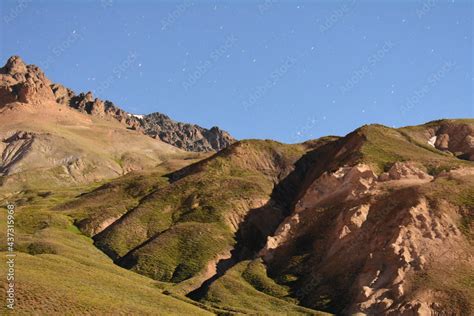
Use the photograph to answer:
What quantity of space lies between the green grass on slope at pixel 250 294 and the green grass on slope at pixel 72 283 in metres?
7.31

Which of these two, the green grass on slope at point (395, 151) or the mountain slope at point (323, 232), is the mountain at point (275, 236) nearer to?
the mountain slope at point (323, 232)

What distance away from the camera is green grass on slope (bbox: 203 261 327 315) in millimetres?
69688

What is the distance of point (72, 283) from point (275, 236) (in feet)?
136

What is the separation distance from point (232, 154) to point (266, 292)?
59098 mm

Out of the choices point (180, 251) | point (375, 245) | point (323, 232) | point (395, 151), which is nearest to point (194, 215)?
point (180, 251)

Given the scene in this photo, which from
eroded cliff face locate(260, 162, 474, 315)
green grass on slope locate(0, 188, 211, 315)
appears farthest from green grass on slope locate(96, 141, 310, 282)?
eroded cliff face locate(260, 162, 474, 315)

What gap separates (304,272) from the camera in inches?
3159

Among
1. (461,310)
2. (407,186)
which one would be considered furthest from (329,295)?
(407,186)

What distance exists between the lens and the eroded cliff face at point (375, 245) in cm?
6526

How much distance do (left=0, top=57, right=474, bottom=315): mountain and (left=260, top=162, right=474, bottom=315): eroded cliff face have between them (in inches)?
7.7

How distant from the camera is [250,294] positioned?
75.6 metres

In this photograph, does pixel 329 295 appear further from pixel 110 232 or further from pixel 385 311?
pixel 110 232

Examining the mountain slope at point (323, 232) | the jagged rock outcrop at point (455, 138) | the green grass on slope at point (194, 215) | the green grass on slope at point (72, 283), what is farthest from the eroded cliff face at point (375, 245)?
the jagged rock outcrop at point (455, 138)

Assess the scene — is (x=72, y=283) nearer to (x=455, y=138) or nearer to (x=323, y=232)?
(x=323, y=232)
